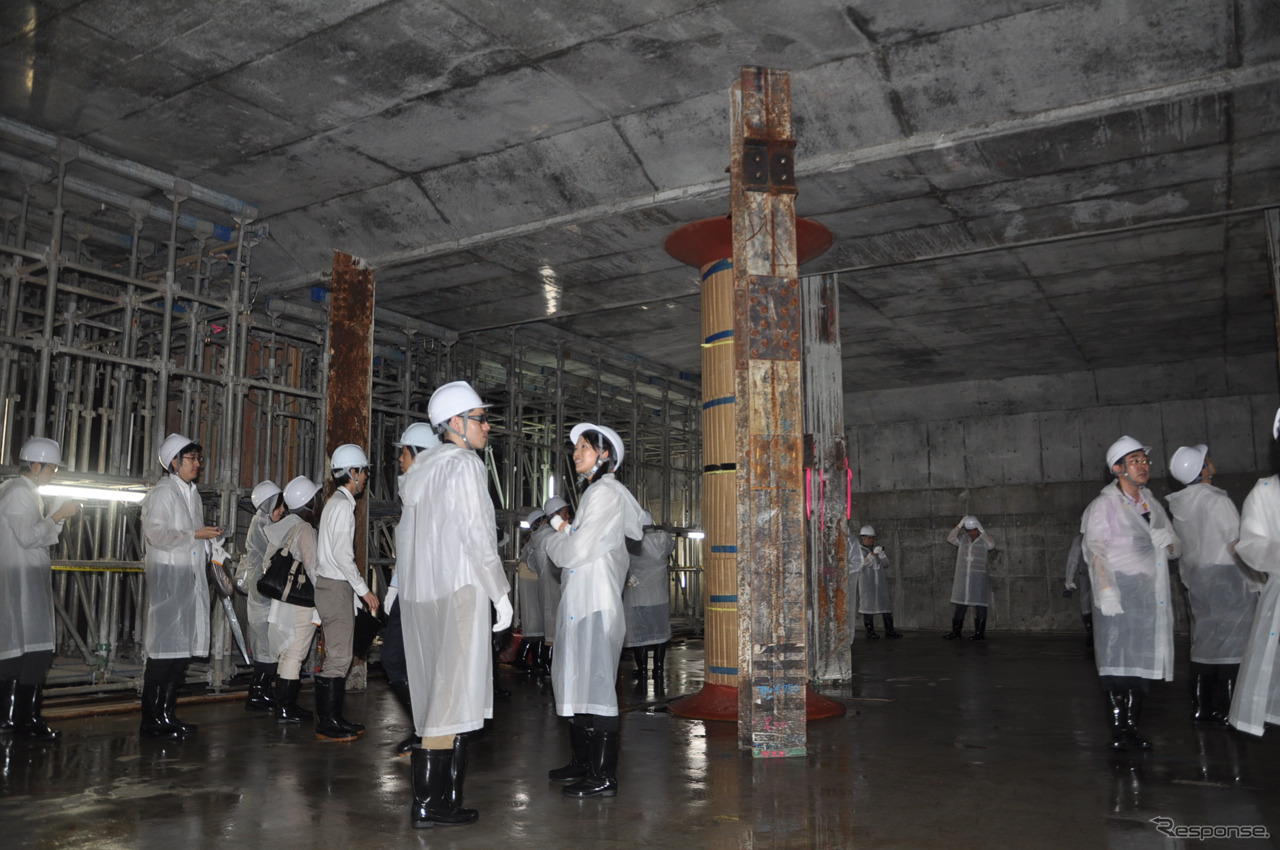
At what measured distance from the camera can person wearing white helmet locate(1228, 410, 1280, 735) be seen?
4.03m

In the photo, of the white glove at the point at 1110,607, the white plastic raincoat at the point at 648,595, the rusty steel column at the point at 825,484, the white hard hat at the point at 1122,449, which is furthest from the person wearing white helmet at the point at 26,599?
the white hard hat at the point at 1122,449

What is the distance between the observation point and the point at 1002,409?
60.5ft

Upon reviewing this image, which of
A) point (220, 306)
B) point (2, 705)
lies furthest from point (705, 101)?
point (2, 705)

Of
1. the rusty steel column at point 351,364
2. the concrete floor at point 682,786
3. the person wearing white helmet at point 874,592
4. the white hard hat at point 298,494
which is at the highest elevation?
the rusty steel column at point 351,364

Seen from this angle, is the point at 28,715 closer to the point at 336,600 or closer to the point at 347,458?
the point at 336,600

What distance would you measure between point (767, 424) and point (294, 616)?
3.84 meters

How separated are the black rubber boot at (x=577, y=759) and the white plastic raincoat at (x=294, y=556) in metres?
2.48

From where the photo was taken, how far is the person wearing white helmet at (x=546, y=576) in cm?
994

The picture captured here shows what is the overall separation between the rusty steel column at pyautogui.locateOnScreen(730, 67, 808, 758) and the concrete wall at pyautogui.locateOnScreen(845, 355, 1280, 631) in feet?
43.6

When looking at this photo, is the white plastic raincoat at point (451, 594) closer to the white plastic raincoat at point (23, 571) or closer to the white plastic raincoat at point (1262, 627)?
the white plastic raincoat at point (1262, 627)

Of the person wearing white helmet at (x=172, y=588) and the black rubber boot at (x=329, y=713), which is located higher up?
the person wearing white helmet at (x=172, y=588)

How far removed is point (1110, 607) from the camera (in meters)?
6.00

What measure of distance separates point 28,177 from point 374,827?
6953mm

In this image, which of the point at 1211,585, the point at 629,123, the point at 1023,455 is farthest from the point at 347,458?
the point at 1023,455
